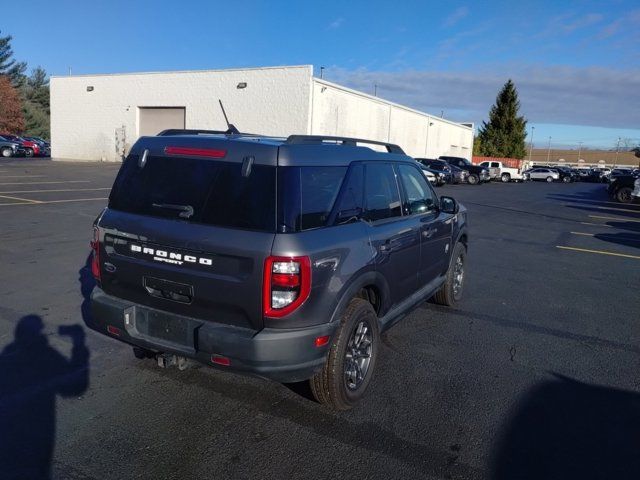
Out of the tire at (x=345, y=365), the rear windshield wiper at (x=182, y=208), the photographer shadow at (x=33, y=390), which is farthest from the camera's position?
the tire at (x=345, y=365)

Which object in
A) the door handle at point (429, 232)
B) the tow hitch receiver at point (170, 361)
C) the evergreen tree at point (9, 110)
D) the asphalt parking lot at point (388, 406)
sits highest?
the evergreen tree at point (9, 110)

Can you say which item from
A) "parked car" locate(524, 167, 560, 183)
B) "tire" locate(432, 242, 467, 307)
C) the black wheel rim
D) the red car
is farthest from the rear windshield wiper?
"parked car" locate(524, 167, 560, 183)

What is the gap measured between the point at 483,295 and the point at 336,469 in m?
4.40

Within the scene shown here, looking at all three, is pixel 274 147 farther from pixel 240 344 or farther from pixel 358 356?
pixel 358 356

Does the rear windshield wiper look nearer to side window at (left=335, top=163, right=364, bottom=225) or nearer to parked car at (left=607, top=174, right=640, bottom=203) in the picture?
side window at (left=335, top=163, right=364, bottom=225)

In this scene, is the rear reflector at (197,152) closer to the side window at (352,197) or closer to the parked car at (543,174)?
the side window at (352,197)

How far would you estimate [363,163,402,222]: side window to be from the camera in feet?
13.1

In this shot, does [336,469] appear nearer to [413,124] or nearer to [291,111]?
[291,111]

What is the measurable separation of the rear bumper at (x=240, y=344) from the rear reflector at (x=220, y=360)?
0.06ft

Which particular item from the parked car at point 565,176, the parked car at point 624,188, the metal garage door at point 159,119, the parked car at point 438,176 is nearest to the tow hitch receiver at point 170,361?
the parked car at point 624,188

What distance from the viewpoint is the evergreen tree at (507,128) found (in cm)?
6531

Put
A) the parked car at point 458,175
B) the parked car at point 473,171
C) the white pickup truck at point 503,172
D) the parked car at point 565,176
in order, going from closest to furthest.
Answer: the parked car at point 458,175, the parked car at point 473,171, the white pickup truck at point 503,172, the parked car at point 565,176

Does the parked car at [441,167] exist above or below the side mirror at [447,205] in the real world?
above

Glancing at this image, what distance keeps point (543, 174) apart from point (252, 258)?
5748 cm
